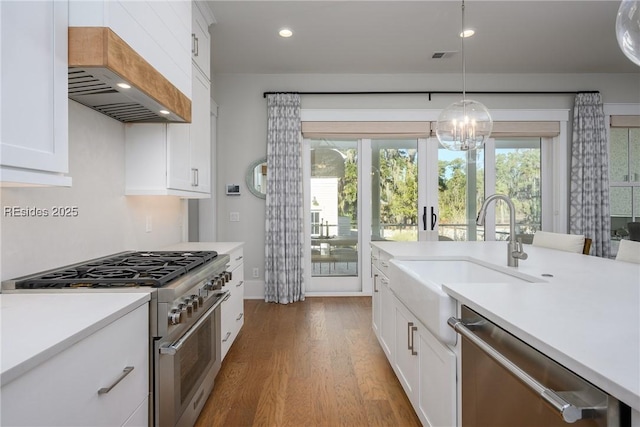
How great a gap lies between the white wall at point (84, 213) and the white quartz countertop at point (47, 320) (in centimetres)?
29

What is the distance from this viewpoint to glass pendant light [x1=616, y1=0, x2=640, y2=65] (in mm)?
1123

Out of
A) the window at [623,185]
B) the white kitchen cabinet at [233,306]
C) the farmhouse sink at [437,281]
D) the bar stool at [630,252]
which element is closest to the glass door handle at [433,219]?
the window at [623,185]

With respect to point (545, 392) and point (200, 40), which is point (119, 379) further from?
point (200, 40)

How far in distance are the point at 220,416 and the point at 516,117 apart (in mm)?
4722

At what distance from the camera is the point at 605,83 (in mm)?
4727

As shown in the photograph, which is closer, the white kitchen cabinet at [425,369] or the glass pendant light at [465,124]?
the white kitchen cabinet at [425,369]

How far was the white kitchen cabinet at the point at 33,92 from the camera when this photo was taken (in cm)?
103

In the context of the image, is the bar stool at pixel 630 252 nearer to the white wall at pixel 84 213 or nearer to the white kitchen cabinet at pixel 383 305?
the white kitchen cabinet at pixel 383 305

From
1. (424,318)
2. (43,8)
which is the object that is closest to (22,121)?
(43,8)

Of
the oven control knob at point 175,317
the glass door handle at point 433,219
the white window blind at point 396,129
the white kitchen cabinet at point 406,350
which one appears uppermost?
the white window blind at point 396,129

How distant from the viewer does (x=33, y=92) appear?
44.5 inches

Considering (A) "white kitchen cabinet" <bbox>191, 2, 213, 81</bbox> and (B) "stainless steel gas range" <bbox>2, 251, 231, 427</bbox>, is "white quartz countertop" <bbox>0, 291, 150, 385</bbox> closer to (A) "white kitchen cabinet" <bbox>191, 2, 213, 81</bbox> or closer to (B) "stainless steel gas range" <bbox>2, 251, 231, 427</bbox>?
(B) "stainless steel gas range" <bbox>2, 251, 231, 427</bbox>

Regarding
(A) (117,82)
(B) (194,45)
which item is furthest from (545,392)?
(B) (194,45)

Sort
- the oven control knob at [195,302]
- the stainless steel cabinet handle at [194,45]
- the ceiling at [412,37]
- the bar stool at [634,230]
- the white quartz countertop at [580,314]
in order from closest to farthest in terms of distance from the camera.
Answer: the white quartz countertop at [580,314]
the oven control knob at [195,302]
the stainless steel cabinet handle at [194,45]
the ceiling at [412,37]
the bar stool at [634,230]
